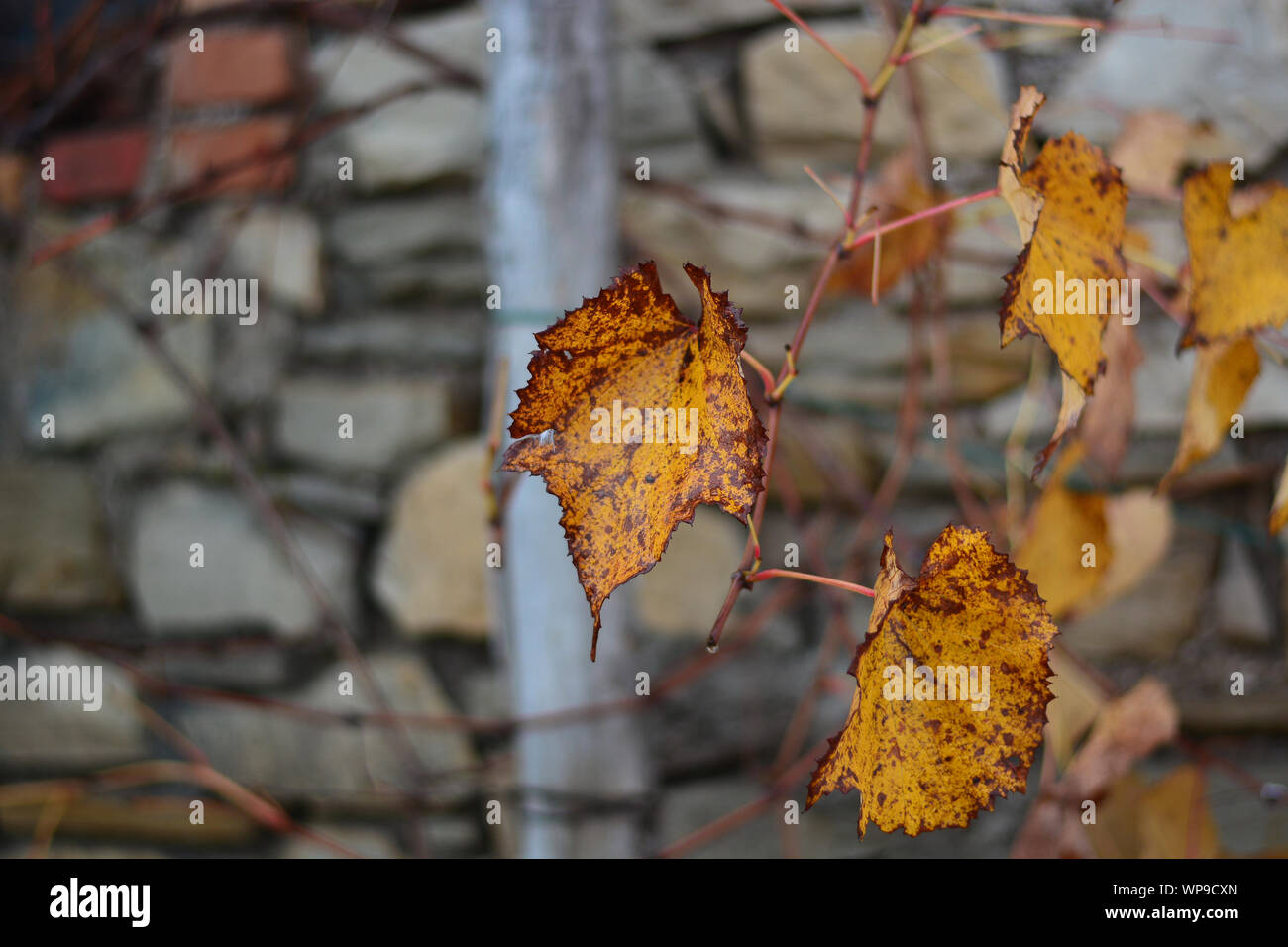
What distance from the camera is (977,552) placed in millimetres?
241

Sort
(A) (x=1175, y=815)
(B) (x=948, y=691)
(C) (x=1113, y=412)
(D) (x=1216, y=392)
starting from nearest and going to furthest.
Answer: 1. (B) (x=948, y=691)
2. (D) (x=1216, y=392)
3. (C) (x=1113, y=412)
4. (A) (x=1175, y=815)

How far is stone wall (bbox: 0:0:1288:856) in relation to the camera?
945 millimetres

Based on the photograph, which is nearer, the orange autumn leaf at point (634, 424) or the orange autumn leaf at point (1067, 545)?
the orange autumn leaf at point (634, 424)

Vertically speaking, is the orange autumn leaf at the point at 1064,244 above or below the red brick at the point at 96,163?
below

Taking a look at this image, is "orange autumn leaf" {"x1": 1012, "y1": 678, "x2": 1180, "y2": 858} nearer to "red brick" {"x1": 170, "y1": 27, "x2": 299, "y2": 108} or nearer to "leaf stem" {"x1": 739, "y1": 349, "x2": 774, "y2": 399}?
"leaf stem" {"x1": 739, "y1": 349, "x2": 774, "y2": 399}

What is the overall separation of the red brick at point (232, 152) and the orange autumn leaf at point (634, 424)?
96 cm

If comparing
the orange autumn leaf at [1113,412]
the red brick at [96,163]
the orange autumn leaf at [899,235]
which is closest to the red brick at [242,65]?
the red brick at [96,163]

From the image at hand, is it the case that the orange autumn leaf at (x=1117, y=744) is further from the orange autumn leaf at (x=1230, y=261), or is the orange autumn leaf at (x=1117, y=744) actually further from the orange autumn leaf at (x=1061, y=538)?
the orange autumn leaf at (x=1230, y=261)

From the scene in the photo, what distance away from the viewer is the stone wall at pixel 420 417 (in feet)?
3.10

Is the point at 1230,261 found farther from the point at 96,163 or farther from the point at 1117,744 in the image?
the point at 96,163

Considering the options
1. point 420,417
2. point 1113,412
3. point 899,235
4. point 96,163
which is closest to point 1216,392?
point 1113,412

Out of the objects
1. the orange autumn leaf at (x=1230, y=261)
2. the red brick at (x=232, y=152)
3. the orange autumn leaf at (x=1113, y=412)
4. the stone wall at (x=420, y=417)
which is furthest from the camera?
the red brick at (x=232, y=152)

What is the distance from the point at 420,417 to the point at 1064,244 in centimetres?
87

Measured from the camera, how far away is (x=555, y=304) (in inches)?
26.0
